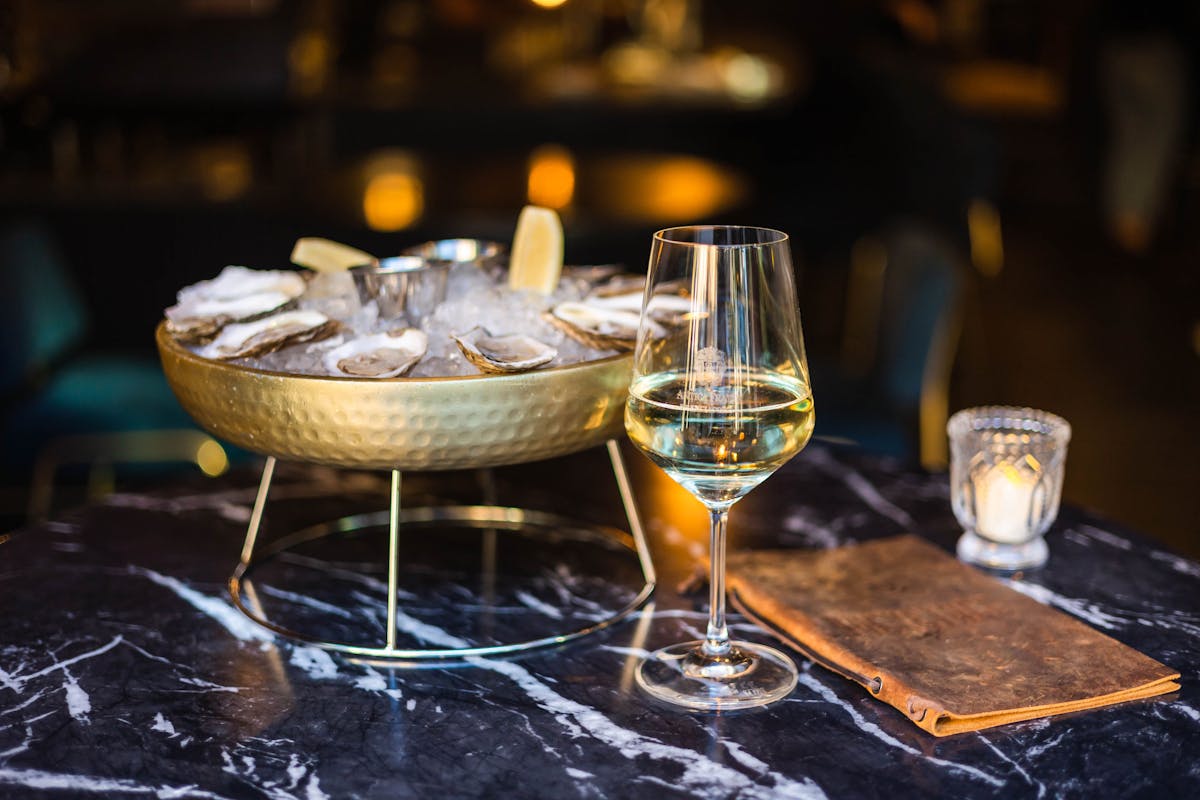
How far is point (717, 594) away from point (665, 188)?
249 centimetres

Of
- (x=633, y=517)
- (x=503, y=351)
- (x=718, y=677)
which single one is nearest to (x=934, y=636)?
(x=718, y=677)

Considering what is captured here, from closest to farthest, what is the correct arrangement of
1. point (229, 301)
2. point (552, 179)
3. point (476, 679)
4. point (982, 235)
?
1. point (476, 679)
2. point (229, 301)
3. point (552, 179)
4. point (982, 235)

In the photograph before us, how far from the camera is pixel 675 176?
3.65 meters

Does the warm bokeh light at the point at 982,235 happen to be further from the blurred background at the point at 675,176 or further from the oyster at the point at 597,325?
the oyster at the point at 597,325

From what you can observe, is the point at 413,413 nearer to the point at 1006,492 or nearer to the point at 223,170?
the point at 1006,492

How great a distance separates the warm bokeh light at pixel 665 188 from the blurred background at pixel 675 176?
0.02 m

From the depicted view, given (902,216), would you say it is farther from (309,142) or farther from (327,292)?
(327,292)

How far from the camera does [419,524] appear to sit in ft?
4.91

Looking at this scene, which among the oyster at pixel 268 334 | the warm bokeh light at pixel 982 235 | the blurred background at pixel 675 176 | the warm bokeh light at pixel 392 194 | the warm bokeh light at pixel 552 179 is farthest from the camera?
the warm bokeh light at pixel 982 235

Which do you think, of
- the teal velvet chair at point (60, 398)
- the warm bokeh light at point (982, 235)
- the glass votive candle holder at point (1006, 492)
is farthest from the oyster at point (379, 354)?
the warm bokeh light at point (982, 235)

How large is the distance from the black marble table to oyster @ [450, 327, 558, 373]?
0.25 metres

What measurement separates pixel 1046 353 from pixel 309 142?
134 inches

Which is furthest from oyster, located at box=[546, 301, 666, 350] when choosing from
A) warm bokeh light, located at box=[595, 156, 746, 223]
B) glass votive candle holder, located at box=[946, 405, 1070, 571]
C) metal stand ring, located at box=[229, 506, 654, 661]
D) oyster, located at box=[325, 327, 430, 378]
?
warm bokeh light, located at box=[595, 156, 746, 223]

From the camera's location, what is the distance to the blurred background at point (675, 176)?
282 cm
